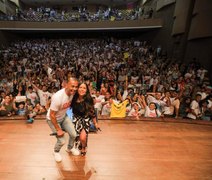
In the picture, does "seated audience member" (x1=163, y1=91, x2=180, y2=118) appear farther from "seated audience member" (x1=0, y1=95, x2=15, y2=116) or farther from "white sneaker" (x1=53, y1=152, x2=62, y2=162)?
"seated audience member" (x1=0, y1=95, x2=15, y2=116)

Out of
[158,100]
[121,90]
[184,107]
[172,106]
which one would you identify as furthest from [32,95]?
[184,107]

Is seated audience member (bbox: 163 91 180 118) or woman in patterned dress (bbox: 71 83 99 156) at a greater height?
woman in patterned dress (bbox: 71 83 99 156)

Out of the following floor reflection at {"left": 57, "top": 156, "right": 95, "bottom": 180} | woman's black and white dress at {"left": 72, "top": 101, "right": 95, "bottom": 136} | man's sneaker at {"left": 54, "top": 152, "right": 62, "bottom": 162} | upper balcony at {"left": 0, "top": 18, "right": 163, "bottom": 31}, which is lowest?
floor reflection at {"left": 57, "top": 156, "right": 95, "bottom": 180}

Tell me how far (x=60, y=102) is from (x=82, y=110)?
365 mm

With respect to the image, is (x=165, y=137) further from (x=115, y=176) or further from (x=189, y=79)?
(x=189, y=79)

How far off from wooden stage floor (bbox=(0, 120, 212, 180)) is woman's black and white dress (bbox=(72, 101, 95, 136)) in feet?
1.54

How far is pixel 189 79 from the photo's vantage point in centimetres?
641

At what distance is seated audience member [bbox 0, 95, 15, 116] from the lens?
4.23 meters

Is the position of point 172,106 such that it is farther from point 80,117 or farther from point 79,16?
point 79,16

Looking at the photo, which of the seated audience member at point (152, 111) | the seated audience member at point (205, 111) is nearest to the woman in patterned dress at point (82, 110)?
the seated audience member at point (152, 111)

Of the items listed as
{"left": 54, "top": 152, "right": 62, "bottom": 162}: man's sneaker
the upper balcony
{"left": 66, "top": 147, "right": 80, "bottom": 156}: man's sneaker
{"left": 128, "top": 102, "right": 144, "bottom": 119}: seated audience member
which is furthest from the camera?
the upper balcony

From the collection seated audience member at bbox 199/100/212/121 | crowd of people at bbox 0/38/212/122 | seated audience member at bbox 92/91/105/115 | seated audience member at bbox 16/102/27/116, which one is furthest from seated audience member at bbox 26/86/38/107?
seated audience member at bbox 199/100/212/121

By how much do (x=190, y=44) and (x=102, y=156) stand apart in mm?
7701

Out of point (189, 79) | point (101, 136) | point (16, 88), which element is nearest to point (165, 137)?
point (101, 136)
